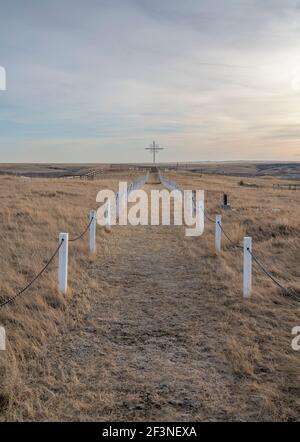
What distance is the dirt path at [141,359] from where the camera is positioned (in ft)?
13.7

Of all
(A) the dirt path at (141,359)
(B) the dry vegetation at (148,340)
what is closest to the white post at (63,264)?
(B) the dry vegetation at (148,340)

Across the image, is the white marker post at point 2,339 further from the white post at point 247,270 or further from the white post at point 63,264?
the white post at point 247,270

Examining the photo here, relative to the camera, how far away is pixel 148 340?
5.90 metres

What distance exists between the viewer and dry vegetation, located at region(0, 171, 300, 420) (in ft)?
13.9

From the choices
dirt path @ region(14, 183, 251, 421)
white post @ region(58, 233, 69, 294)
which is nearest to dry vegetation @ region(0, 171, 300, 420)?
dirt path @ region(14, 183, 251, 421)

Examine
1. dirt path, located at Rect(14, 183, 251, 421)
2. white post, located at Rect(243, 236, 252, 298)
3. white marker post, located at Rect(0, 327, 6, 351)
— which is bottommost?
dirt path, located at Rect(14, 183, 251, 421)

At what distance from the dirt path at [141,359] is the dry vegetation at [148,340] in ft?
0.05

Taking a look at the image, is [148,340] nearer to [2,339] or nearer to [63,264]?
[2,339]

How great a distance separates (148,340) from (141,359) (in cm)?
62

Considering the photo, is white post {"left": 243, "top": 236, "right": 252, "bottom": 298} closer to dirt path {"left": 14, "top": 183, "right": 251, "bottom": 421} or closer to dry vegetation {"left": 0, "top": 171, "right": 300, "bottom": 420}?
dry vegetation {"left": 0, "top": 171, "right": 300, "bottom": 420}

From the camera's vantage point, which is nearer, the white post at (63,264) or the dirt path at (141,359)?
the dirt path at (141,359)

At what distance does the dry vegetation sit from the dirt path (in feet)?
0.05
